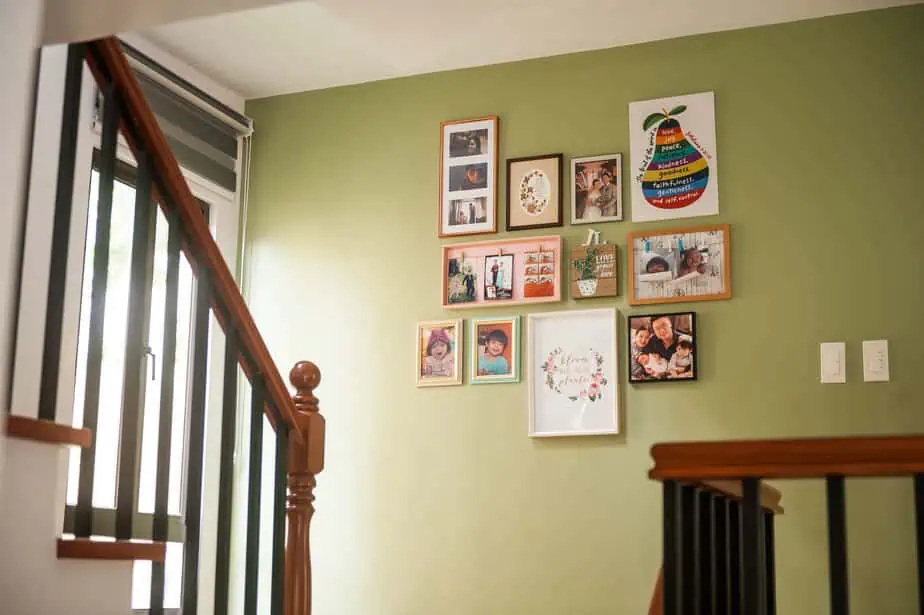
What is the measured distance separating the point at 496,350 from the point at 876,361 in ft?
4.14

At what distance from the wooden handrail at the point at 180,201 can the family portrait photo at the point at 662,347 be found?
1.48 meters

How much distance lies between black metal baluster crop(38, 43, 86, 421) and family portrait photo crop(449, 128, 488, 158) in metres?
2.07

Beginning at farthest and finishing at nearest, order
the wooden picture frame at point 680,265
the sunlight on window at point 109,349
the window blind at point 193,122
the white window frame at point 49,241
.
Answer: the window blind at point 193,122
the wooden picture frame at point 680,265
the sunlight on window at point 109,349
the white window frame at point 49,241

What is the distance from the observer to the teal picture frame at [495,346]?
3.89m

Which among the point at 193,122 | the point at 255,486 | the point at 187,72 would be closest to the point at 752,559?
the point at 255,486

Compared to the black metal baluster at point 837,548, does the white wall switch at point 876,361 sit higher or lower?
higher

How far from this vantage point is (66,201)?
213 cm

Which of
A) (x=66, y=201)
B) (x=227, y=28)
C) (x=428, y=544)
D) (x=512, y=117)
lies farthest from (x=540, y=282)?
(x=66, y=201)

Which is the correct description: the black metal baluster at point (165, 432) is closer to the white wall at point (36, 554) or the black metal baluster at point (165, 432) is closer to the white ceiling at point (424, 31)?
the white wall at point (36, 554)

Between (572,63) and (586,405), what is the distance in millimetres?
1250

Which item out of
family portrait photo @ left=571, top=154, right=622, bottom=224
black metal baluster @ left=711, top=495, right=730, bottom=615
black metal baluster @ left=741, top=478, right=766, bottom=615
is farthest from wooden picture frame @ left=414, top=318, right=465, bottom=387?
black metal baluster @ left=741, top=478, right=766, bottom=615

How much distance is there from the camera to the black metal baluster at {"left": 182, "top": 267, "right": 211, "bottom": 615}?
2207 millimetres

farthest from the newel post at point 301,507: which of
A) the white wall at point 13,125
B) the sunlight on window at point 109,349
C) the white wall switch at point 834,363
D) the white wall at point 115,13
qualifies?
the white wall switch at point 834,363

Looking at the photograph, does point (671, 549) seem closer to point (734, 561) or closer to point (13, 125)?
point (734, 561)
